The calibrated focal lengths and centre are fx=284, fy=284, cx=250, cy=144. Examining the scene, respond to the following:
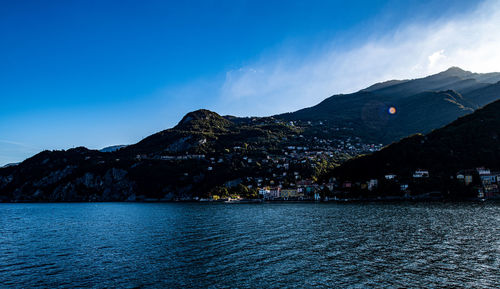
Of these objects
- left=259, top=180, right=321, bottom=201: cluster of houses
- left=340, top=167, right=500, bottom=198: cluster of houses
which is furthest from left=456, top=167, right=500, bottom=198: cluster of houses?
left=259, top=180, right=321, bottom=201: cluster of houses

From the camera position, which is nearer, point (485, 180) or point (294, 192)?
point (485, 180)

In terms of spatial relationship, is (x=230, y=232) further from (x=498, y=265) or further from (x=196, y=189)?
(x=196, y=189)

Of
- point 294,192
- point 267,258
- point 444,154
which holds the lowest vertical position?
point 267,258

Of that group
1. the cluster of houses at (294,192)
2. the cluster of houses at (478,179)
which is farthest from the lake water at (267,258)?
the cluster of houses at (294,192)

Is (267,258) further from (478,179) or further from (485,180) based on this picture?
(478,179)

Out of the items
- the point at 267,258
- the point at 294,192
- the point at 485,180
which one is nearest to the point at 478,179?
the point at 485,180

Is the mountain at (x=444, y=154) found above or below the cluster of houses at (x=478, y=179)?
above

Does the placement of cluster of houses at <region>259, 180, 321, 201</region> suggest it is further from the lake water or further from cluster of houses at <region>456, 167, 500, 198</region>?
the lake water

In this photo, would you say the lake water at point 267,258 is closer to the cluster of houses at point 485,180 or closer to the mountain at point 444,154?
the cluster of houses at point 485,180
